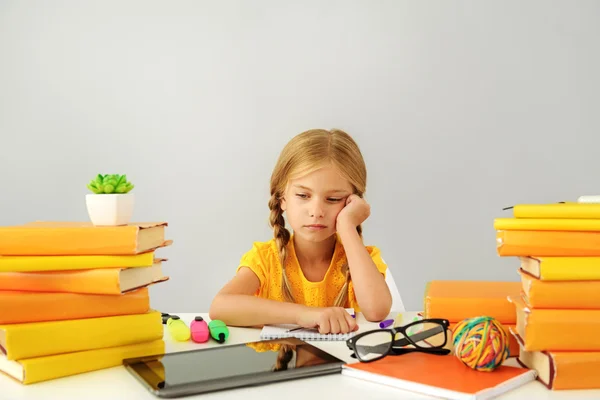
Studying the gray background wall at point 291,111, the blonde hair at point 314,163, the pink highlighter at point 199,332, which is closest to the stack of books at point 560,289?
the pink highlighter at point 199,332

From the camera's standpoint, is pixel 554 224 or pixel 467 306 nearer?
pixel 554 224

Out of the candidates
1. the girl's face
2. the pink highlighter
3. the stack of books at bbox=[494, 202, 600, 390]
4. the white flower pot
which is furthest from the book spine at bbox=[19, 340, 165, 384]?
the girl's face

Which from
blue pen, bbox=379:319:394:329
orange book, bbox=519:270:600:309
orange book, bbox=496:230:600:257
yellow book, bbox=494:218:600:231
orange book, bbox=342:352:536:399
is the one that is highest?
yellow book, bbox=494:218:600:231

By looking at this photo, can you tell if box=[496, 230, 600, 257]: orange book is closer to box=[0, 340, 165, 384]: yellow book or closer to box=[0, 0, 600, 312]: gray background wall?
box=[0, 340, 165, 384]: yellow book

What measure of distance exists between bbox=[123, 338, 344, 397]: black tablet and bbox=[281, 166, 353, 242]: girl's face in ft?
2.06

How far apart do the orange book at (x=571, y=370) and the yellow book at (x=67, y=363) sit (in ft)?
2.01

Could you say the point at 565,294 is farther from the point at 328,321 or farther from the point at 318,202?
the point at 318,202

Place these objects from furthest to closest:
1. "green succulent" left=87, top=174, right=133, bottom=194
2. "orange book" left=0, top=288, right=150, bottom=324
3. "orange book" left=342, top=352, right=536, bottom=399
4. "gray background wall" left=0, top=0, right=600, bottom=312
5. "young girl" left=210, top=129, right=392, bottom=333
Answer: "gray background wall" left=0, top=0, right=600, bottom=312 → "young girl" left=210, top=129, right=392, bottom=333 → "green succulent" left=87, top=174, right=133, bottom=194 → "orange book" left=0, top=288, right=150, bottom=324 → "orange book" left=342, top=352, right=536, bottom=399

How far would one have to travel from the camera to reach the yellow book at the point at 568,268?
919 mm

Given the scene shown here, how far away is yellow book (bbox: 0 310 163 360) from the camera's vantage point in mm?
956

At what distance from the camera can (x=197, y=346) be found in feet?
3.85

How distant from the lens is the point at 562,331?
0.91 meters

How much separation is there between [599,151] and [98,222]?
2.61 metres

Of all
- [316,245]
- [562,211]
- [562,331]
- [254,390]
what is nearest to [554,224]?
[562,211]
